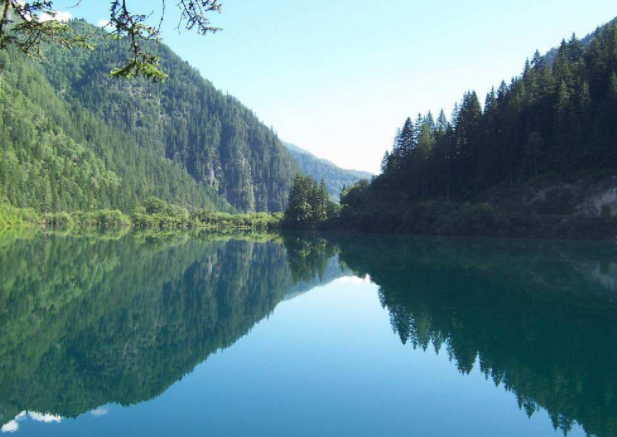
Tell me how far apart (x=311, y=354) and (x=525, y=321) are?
954 centimetres

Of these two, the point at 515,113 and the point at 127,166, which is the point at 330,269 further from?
the point at 127,166

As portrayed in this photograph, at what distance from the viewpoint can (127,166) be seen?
175500 millimetres

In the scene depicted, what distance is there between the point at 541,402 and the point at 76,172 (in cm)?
14027

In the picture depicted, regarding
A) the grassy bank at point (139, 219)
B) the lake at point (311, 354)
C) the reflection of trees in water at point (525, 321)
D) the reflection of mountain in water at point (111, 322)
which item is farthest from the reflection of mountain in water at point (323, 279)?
the grassy bank at point (139, 219)

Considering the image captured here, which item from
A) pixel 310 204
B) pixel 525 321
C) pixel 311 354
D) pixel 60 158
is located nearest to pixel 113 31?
pixel 311 354

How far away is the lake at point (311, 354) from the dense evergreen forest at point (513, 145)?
35300 mm

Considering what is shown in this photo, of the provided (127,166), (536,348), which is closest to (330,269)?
(536,348)

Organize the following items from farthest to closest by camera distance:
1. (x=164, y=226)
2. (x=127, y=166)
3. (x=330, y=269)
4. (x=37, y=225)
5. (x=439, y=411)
Result: (x=127, y=166), (x=164, y=226), (x=37, y=225), (x=330, y=269), (x=439, y=411)

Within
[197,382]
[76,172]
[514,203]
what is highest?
[76,172]

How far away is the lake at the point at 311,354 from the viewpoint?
1038cm

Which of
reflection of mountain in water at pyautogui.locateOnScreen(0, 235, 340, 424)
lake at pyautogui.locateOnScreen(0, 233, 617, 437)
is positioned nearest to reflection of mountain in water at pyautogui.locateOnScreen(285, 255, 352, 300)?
lake at pyautogui.locateOnScreen(0, 233, 617, 437)

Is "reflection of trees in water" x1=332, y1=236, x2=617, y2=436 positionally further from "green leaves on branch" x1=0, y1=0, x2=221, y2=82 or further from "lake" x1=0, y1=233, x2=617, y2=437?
"green leaves on branch" x1=0, y1=0, x2=221, y2=82

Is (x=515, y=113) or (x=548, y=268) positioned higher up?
(x=515, y=113)

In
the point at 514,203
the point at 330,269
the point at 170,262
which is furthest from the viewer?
the point at 514,203
